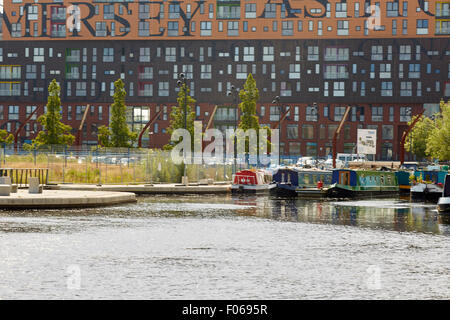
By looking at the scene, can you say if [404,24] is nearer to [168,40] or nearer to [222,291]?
[168,40]

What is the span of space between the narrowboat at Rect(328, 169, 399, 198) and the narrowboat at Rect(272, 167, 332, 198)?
806 millimetres

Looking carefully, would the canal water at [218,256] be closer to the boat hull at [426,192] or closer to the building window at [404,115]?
the boat hull at [426,192]

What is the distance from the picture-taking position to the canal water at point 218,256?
14125mm

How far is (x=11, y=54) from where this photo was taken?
138 meters

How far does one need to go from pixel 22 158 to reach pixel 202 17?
265ft

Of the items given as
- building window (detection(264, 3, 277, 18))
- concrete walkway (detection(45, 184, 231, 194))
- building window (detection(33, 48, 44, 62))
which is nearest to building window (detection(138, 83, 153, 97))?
building window (detection(33, 48, 44, 62))

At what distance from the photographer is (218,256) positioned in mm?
A: 18906

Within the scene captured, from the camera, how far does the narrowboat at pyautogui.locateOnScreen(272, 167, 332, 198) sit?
54.5 meters

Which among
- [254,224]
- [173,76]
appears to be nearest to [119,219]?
[254,224]

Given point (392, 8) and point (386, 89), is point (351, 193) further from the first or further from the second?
point (392, 8)

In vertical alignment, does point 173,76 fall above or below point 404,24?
below

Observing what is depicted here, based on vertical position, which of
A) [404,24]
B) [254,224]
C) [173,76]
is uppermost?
[404,24]

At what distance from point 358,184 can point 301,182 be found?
168 inches

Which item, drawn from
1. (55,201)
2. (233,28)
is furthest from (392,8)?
(55,201)
